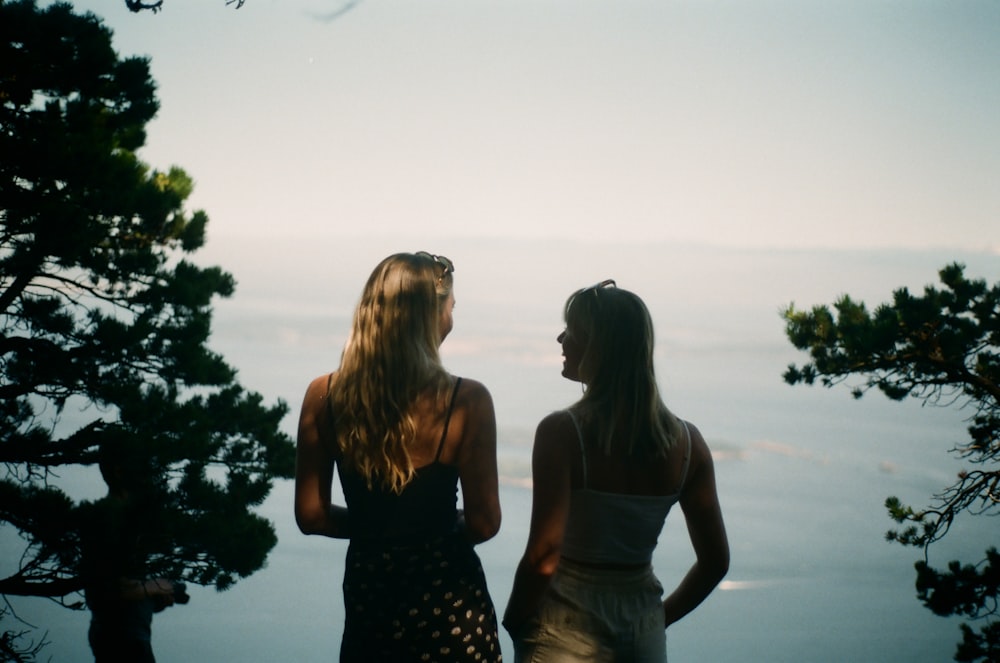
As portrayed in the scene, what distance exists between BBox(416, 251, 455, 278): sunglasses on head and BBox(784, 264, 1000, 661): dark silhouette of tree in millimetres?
2458

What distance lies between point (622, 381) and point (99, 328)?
2798 mm

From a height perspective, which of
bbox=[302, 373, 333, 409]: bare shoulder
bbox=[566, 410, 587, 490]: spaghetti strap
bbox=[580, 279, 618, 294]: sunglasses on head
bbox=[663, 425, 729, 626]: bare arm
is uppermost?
bbox=[580, 279, 618, 294]: sunglasses on head

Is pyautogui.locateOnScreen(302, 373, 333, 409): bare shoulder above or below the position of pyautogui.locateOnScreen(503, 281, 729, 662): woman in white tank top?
above

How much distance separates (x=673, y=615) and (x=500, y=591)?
579 inches

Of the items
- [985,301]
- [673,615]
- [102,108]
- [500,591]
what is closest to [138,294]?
[102,108]

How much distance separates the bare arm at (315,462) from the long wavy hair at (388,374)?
1.2 inches

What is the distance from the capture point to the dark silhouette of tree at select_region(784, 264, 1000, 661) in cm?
330

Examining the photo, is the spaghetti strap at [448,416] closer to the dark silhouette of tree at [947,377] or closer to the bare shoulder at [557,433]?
the bare shoulder at [557,433]

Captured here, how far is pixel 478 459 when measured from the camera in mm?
1423

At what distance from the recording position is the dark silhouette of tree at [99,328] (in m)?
3.14

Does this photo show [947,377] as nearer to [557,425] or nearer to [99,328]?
[557,425]

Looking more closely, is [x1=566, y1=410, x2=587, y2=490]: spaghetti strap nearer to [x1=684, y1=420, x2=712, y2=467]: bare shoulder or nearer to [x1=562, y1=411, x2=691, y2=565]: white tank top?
[x1=562, y1=411, x2=691, y2=565]: white tank top

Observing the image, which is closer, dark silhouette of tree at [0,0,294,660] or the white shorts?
the white shorts

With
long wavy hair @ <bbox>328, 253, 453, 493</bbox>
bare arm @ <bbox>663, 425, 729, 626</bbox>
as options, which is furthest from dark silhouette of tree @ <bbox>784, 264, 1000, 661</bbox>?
long wavy hair @ <bbox>328, 253, 453, 493</bbox>
